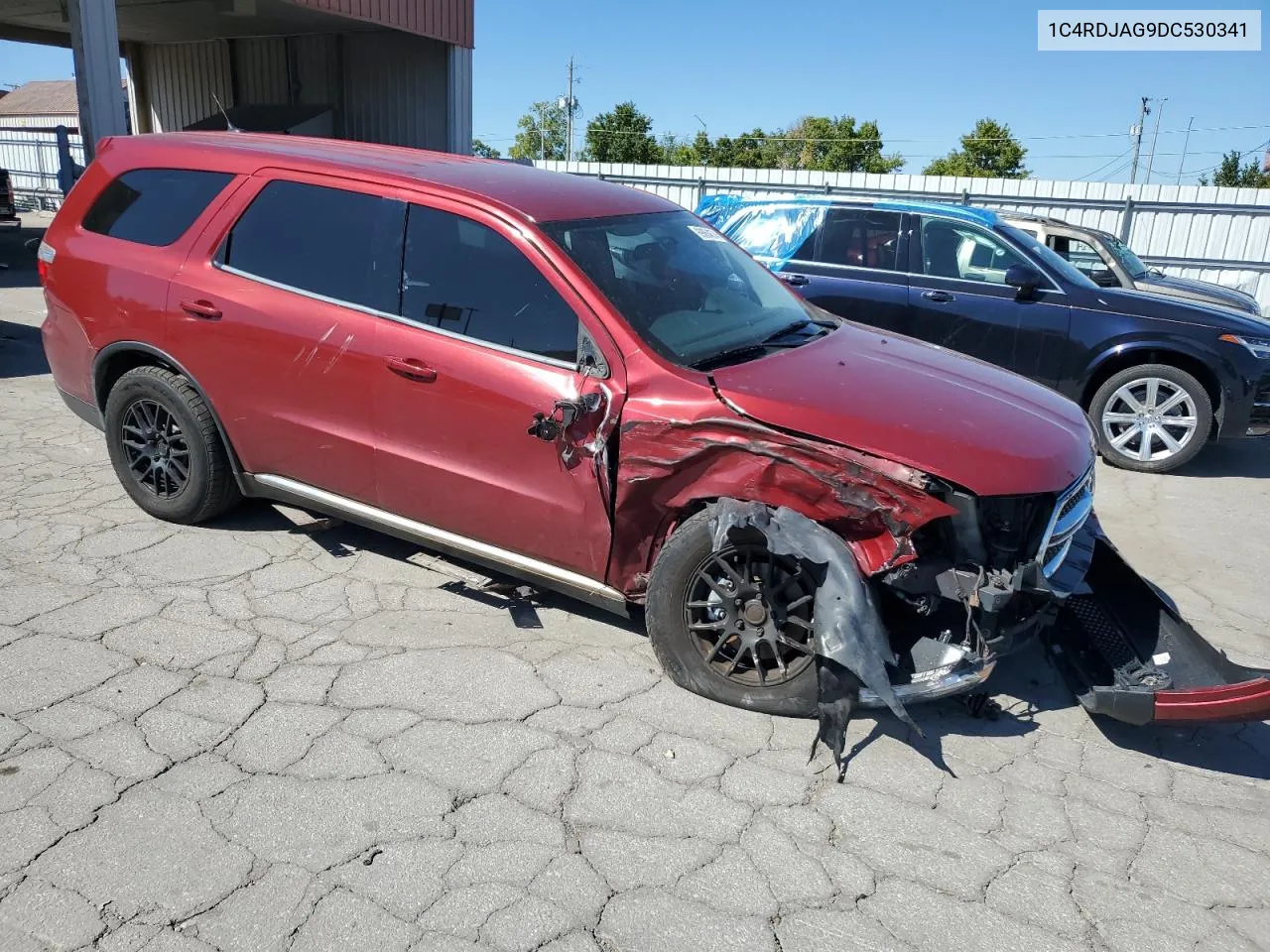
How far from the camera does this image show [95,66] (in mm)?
9898

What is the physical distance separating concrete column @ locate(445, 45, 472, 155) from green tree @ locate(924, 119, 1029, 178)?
33.9 metres

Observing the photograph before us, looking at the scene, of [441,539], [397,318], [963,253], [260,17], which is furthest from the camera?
[260,17]

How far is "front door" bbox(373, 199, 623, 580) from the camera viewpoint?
359 cm

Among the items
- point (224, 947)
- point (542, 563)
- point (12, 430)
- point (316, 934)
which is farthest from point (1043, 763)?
point (12, 430)

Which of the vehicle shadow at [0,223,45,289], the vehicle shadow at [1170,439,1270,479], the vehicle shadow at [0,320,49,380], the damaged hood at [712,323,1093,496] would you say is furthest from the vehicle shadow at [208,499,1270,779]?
the vehicle shadow at [0,223,45,289]

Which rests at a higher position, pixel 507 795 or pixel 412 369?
pixel 412 369

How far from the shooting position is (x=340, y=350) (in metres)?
4.02

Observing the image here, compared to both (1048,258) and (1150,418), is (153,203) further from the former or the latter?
(1150,418)

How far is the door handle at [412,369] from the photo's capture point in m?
3.81

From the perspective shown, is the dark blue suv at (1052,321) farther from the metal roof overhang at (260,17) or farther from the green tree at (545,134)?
the green tree at (545,134)

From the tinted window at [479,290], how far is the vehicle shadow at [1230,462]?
5748mm

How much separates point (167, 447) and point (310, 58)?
47.1 ft

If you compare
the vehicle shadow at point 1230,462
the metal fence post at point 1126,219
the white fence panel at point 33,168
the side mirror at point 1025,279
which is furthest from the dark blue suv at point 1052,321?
the white fence panel at point 33,168

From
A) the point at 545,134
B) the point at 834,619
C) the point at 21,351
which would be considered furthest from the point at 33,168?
the point at 545,134
